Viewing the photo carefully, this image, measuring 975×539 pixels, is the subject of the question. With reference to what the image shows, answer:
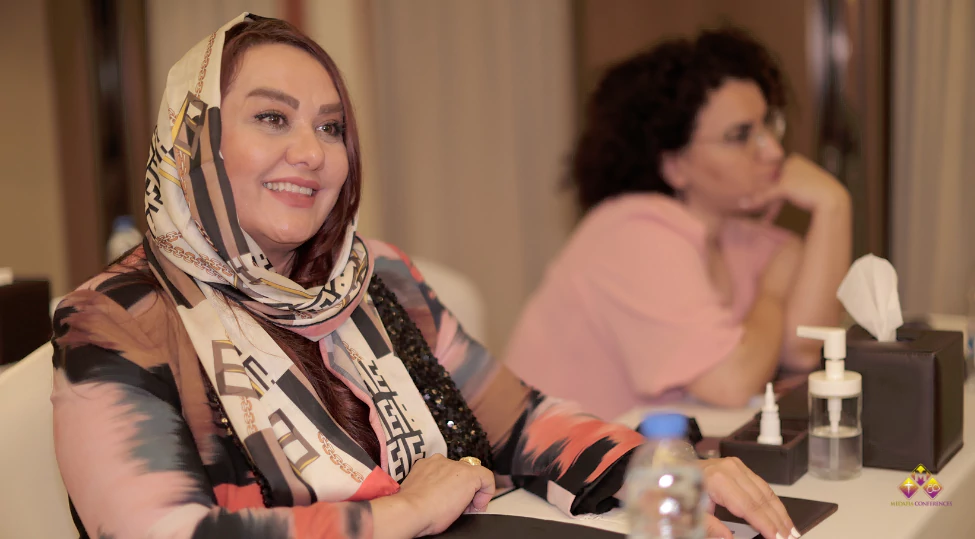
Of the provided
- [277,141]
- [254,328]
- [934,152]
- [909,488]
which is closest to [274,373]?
[254,328]

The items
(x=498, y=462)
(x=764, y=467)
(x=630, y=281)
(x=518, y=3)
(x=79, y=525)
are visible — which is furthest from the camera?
(x=518, y=3)

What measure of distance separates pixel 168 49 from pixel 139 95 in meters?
0.23

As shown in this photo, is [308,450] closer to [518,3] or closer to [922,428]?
[922,428]

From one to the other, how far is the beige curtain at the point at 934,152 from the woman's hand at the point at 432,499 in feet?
7.55

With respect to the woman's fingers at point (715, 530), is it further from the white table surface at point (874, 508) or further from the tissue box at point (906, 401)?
the tissue box at point (906, 401)

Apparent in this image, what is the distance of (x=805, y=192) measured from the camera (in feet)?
6.82

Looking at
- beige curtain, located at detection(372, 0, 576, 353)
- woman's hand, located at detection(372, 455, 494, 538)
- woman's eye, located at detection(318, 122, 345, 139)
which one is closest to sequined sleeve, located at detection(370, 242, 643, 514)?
woman's hand, located at detection(372, 455, 494, 538)

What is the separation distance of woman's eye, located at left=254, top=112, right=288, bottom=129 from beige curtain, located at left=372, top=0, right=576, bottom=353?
2.46 metres

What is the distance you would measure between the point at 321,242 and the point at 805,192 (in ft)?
3.96

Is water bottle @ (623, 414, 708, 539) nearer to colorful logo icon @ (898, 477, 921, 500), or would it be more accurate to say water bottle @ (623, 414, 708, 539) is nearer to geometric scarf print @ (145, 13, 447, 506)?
geometric scarf print @ (145, 13, 447, 506)

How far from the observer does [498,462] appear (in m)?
1.35

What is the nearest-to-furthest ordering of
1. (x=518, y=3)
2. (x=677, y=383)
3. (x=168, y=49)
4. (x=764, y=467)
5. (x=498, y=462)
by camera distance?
(x=764, y=467), (x=498, y=462), (x=677, y=383), (x=168, y=49), (x=518, y=3)

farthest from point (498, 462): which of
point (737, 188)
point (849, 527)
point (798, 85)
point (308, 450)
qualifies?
point (798, 85)

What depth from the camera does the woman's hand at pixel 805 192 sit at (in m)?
2.06
